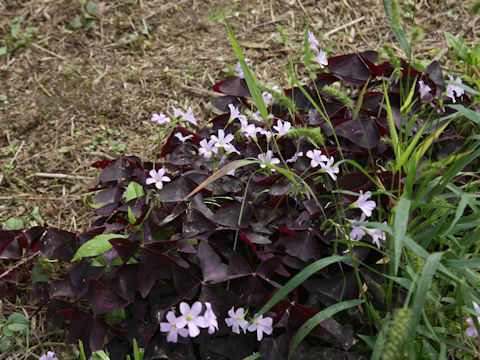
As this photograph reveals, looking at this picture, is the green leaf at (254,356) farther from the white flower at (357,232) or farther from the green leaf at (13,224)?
the green leaf at (13,224)

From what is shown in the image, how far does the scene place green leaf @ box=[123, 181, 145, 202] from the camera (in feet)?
6.15

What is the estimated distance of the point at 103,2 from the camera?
121 inches

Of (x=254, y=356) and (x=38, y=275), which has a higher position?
(x=254, y=356)

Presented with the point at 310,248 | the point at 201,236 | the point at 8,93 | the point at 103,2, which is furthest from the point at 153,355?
the point at 103,2

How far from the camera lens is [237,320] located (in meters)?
1.52

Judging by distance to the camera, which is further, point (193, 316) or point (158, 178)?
point (158, 178)

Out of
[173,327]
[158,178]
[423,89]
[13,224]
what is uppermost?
[423,89]

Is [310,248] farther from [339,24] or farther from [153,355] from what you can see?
[339,24]

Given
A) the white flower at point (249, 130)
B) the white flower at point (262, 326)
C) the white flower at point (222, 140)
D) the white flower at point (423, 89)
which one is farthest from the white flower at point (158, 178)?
the white flower at point (423, 89)

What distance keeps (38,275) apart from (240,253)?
83 cm

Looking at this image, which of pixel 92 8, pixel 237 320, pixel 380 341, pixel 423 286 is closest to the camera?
pixel 423 286

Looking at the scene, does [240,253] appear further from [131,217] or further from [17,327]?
[17,327]

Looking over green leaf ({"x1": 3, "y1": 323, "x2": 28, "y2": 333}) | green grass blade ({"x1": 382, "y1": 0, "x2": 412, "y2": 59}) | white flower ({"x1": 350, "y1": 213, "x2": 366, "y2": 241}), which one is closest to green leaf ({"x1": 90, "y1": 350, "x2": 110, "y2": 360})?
green leaf ({"x1": 3, "y1": 323, "x2": 28, "y2": 333})

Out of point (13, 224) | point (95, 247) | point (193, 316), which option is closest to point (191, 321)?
point (193, 316)
